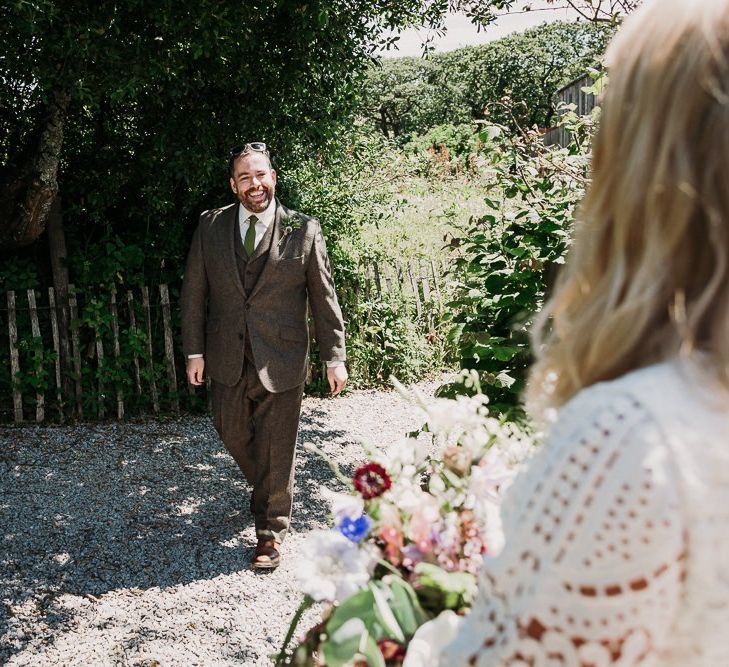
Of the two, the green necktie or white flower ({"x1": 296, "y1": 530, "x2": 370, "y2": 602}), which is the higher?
the green necktie

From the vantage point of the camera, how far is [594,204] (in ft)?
2.79

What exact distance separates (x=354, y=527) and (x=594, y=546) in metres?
0.55

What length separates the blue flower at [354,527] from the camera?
1.22 metres

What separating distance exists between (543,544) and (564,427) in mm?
115

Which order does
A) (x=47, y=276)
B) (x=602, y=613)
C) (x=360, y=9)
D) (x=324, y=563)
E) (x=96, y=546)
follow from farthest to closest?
(x=47, y=276) → (x=360, y=9) → (x=96, y=546) → (x=324, y=563) → (x=602, y=613)

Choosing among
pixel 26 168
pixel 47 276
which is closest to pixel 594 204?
pixel 26 168

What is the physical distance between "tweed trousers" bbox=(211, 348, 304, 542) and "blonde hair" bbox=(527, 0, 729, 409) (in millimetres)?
3194

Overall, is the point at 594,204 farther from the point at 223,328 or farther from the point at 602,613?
the point at 223,328

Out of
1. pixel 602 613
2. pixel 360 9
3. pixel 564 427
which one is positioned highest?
pixel 360 9

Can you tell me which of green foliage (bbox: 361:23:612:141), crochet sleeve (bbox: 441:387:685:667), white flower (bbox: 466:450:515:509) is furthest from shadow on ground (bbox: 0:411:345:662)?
green foliage (bbox: 361:23:612:141)

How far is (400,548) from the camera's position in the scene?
1248 millimetres

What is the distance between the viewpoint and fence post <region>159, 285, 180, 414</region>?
21.4ft

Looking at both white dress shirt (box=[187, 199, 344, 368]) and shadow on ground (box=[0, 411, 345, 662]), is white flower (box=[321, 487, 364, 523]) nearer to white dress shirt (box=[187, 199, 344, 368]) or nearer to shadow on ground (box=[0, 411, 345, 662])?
shadow on ground (box=[0, 411, 345, 662])

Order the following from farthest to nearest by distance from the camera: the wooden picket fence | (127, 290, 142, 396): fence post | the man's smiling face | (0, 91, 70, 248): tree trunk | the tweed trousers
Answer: (127, 290, 142, 396): fence post < the wooden picket fence < (0, 91, 70, 248): tree trunk < the tweed trousers < the man's smiling face
